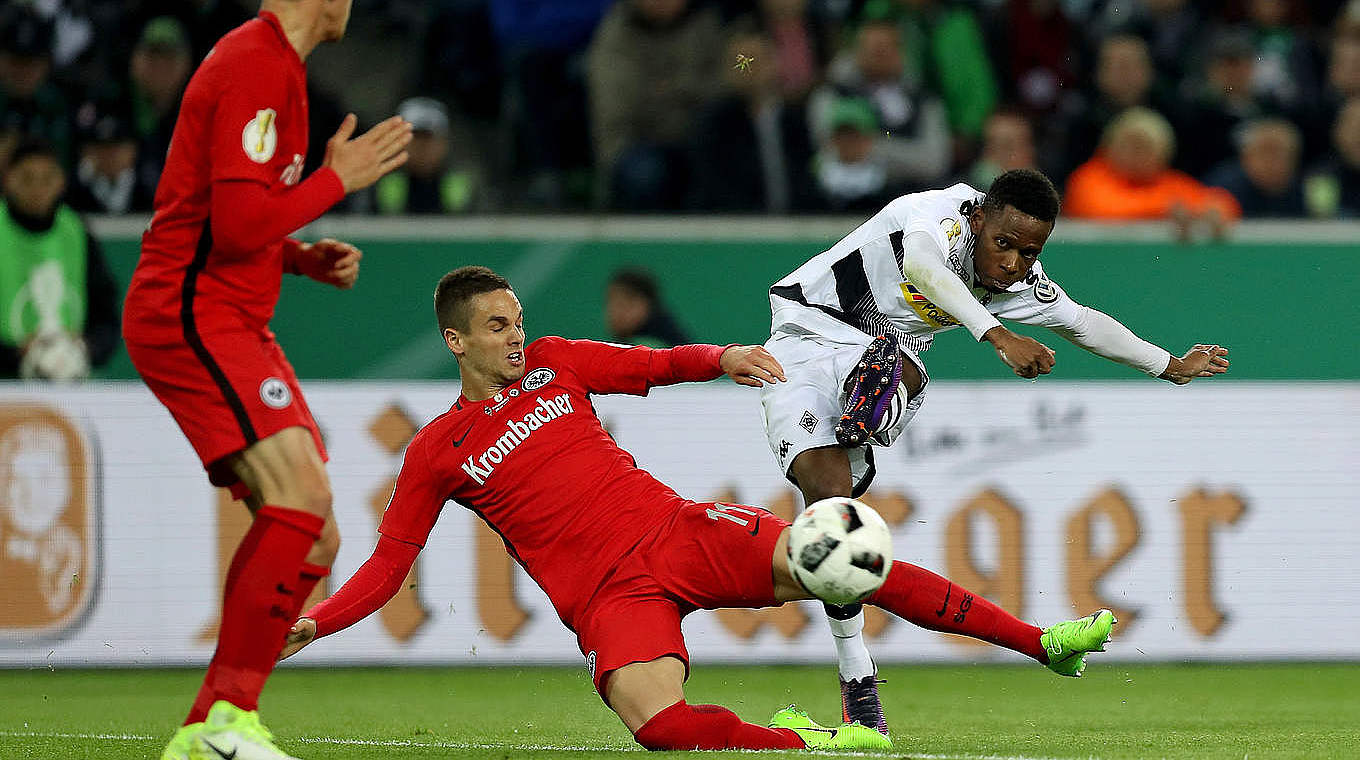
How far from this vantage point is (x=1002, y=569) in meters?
9.20

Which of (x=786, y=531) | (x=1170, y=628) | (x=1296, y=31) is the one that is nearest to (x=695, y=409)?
(x=1170, y=628)

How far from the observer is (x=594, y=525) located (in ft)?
18.7

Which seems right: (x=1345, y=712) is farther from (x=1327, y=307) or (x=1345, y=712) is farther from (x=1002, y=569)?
(x=1327, y=307)

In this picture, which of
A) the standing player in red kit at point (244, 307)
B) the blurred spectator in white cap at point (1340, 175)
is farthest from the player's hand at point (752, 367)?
the blurred spectator in white cap at point (1340, 175)

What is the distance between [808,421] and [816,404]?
0.07 metres

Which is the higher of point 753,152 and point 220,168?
point 220,168

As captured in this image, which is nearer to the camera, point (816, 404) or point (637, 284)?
point (816, 404)

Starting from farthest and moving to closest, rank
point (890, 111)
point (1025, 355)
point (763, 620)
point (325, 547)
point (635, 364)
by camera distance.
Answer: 1. point (890, 111)
2. point (763, 620)
3. point (635, 364)
4. point (1025, 355)
5. point (325, 547)

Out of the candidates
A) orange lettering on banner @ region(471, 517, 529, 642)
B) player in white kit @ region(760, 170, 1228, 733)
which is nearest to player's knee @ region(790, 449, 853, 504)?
player in white kit @ region(760, 170, 1228, 733)

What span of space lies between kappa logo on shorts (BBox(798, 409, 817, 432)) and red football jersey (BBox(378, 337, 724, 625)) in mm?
701

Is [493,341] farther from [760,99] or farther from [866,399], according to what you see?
[760,99]

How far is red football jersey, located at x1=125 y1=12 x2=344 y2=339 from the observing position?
4.67 m

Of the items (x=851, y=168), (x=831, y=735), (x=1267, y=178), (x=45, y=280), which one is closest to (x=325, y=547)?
(x=831, y=735)

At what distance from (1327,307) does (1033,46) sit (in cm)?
292
